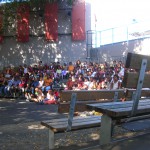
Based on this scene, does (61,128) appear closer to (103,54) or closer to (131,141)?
(131,141)

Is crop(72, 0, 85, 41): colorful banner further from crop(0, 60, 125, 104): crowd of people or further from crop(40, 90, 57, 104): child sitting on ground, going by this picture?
crop(40, 90, 57, 104): child sitting on ground

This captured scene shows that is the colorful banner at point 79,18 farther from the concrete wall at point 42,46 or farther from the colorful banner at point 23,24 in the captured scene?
the colorful banner at point 23,24

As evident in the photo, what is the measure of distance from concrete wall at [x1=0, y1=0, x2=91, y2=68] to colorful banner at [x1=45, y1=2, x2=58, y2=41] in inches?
22.8

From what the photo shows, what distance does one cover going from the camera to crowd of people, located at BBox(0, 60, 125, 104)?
55.3ft

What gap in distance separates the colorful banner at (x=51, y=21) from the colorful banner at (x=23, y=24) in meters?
1.75

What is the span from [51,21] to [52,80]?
866cm

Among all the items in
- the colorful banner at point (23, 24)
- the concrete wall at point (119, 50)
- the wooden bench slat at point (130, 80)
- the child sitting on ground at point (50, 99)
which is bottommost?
the child sitting on ground at point (50, 99)

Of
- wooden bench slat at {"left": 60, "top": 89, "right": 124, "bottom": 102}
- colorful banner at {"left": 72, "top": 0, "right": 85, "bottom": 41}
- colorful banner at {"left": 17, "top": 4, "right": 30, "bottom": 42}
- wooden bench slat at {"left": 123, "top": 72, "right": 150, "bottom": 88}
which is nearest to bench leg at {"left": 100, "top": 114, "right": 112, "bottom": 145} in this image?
wooden bench slat at {"left": 123, "top": 72, "right": 150, "bottom": 88}

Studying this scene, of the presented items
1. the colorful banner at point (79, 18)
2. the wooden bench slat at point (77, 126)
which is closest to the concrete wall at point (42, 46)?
the colorful banner at point (79, 18)

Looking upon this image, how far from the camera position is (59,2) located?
27.3m

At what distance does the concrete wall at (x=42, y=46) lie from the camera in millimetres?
27234

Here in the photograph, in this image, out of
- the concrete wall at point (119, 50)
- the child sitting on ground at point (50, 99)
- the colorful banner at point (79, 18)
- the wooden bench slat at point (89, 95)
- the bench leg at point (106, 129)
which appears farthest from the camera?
the colorful banner at point (79, 18)

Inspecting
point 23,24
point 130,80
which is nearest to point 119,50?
point 23,24

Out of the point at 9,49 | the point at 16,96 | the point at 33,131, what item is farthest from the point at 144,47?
the point at 33,131
